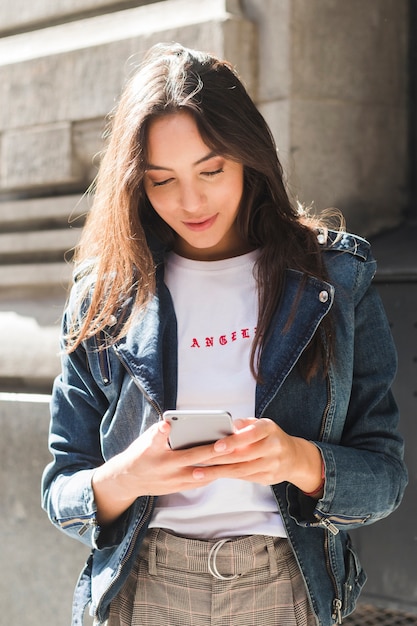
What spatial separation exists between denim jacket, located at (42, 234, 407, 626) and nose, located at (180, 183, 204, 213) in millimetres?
→ 226

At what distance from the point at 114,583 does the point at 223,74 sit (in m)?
1.21

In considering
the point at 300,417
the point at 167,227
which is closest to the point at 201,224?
the point at 167,227

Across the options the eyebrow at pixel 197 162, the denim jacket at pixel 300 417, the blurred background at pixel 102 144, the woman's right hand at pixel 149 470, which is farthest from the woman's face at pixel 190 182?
the blurred background at pixel 102 144

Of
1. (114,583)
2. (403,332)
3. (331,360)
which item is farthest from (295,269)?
(403,332)

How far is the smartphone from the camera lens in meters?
1.82

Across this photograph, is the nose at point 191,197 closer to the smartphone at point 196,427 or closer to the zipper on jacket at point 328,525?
the smartphone at point 196,427

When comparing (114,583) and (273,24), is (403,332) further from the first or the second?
(114,583)

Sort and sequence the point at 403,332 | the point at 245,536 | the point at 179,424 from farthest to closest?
the point at 403,332 < the point at 245,536 < the point at 179,424

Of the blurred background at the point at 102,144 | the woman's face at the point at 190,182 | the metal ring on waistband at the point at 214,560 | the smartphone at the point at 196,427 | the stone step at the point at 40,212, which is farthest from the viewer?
the stone step at the point at 40,212

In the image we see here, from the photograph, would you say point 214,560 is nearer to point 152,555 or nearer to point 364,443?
point 152,555

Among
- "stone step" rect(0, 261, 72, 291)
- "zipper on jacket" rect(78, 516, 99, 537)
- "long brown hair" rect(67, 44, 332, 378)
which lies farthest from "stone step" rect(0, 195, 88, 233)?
"zipper on jacket" rect(78, 516, 99, 537)

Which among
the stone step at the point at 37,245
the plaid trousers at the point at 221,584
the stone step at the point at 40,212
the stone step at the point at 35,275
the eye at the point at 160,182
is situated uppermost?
the eye at the point at 160,182

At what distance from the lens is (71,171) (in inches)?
161

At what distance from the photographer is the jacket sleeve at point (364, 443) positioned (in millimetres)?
2113
